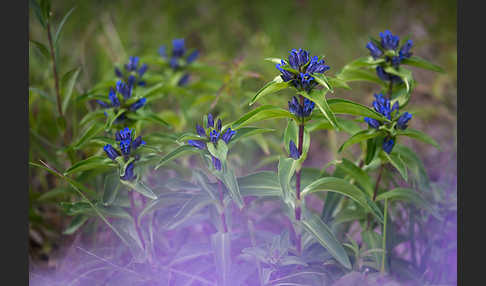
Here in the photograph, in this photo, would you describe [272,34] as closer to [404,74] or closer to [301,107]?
[404,74]

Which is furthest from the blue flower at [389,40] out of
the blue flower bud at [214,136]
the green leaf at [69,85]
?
the green leaf at [69,85]

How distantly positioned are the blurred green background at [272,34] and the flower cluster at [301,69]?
140 cm

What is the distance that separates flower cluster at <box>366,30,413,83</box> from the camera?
1993 millimetres

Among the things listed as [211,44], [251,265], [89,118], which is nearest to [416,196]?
[251,265]

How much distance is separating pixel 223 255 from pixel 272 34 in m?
2.63

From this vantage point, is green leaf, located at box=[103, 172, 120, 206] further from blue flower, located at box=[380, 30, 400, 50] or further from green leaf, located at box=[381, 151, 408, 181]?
blue flower, located at box=[380, 30, 400, 50]

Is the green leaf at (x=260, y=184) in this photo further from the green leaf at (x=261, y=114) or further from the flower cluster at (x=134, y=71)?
the flower cluster at (x=134, y=71)

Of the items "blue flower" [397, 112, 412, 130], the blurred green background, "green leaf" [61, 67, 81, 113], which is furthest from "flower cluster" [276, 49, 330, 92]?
the blurred green background

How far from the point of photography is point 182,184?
6.22ft

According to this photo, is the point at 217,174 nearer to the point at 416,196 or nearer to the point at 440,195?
the point at 416,196

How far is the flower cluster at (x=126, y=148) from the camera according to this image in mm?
1766

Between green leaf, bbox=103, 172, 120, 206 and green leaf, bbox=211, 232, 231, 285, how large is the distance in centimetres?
44

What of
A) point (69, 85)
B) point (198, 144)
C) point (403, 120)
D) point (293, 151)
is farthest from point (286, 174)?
point (69, 85)

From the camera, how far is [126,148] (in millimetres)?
1761
